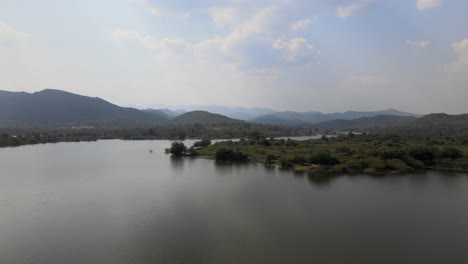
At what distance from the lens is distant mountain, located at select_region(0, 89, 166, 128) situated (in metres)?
159

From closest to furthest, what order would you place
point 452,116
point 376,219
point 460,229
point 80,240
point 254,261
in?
point 254,261 < point 80,240 < point 460,229 < point 376,219 < point 452,116

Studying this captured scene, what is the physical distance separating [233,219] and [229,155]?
3010 centimetres

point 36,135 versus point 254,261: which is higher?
point 36,135

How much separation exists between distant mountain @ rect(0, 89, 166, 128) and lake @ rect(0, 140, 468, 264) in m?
136

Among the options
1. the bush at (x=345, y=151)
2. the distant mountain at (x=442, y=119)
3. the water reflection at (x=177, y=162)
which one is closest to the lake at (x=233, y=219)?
the water reflection at (x=177, y=162)

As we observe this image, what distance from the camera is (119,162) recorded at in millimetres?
48125

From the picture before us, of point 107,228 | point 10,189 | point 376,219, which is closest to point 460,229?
point 376,219

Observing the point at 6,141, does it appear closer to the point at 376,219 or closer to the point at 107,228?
the point at 107,228

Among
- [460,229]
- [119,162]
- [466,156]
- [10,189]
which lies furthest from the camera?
[119,162]

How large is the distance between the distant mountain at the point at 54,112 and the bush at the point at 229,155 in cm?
12000

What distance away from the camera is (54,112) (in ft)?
570

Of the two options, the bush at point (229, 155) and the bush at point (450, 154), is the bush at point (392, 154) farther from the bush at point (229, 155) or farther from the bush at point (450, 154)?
the bush at point (229, 155)

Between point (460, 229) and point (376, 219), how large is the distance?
4.65 metres

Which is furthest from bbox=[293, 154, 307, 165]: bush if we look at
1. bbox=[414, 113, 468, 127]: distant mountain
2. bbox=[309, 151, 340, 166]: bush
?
bbox=[414, 113, 468, 127]: distant mountain
